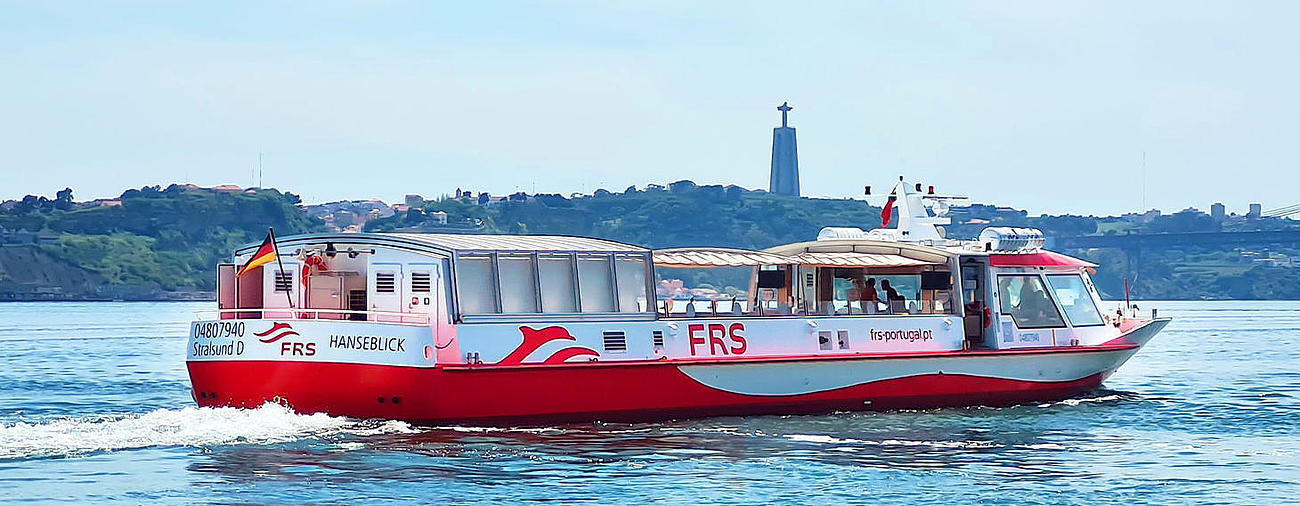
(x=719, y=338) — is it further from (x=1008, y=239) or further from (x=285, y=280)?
(x=1008, y=239)

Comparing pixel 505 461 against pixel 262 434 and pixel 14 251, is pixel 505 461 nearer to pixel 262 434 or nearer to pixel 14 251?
pixel 262 434

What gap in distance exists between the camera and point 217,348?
26.0 m

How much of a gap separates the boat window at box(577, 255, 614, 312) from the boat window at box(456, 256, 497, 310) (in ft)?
5.00

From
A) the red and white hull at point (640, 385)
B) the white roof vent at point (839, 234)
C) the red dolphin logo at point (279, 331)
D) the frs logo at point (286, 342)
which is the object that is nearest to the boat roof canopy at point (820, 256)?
the white roof vent at point (839, 234)

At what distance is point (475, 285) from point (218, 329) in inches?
159

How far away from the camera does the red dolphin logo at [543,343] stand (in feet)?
83.4

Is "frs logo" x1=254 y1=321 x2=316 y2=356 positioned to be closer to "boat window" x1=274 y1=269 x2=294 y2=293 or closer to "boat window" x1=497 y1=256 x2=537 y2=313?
"boat window" x1=274 y1=269 x2=294 y2=293

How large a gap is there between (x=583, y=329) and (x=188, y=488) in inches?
293

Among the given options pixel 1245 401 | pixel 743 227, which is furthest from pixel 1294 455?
pixel 743 227

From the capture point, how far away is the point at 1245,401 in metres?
34.5

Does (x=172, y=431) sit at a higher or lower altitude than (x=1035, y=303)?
lower

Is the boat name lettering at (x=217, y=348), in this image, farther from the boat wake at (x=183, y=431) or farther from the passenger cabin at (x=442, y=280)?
the boat wake at (x=183, y=431)

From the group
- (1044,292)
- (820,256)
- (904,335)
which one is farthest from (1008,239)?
(820,256)

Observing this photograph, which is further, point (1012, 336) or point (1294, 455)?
point (1012, 336)
